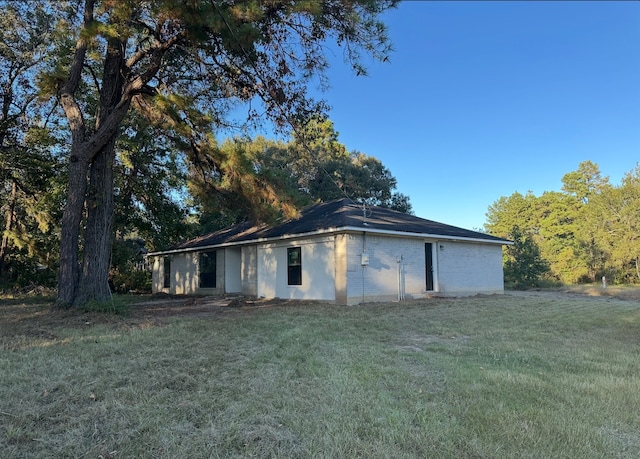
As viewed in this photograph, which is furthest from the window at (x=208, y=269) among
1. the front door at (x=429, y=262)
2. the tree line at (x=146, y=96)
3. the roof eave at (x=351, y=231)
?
the front door at (x=429, y=262)

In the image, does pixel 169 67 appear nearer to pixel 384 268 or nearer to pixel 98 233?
pixel 98 233

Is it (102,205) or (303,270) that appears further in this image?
(303,270)

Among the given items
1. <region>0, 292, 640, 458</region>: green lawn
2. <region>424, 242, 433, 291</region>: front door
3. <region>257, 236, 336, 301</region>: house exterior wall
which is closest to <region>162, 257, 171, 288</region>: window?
<region>257, 236, 336, 301</region>: house exterior wall

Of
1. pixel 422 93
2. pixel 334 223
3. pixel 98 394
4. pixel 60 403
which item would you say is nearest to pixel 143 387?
pixel 98 394

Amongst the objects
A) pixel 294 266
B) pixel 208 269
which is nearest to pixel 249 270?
pixel 294 266

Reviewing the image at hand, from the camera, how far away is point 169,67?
10781 millimetres

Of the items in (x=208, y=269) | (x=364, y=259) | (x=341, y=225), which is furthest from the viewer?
(x=208, y=269)

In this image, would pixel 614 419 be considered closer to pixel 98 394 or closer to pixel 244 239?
pixel 98 394

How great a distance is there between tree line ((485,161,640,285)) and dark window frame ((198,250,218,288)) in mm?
16173

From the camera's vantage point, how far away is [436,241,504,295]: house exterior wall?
15.9 m

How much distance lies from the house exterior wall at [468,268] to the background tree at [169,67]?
954cm

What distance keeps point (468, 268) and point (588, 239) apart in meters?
17.3

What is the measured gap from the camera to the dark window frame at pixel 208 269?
19.0m

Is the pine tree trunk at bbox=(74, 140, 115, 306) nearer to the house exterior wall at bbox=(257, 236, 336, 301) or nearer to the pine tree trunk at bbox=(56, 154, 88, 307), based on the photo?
the pine tree trunk at bbox=(56, 154, 88, 307)
